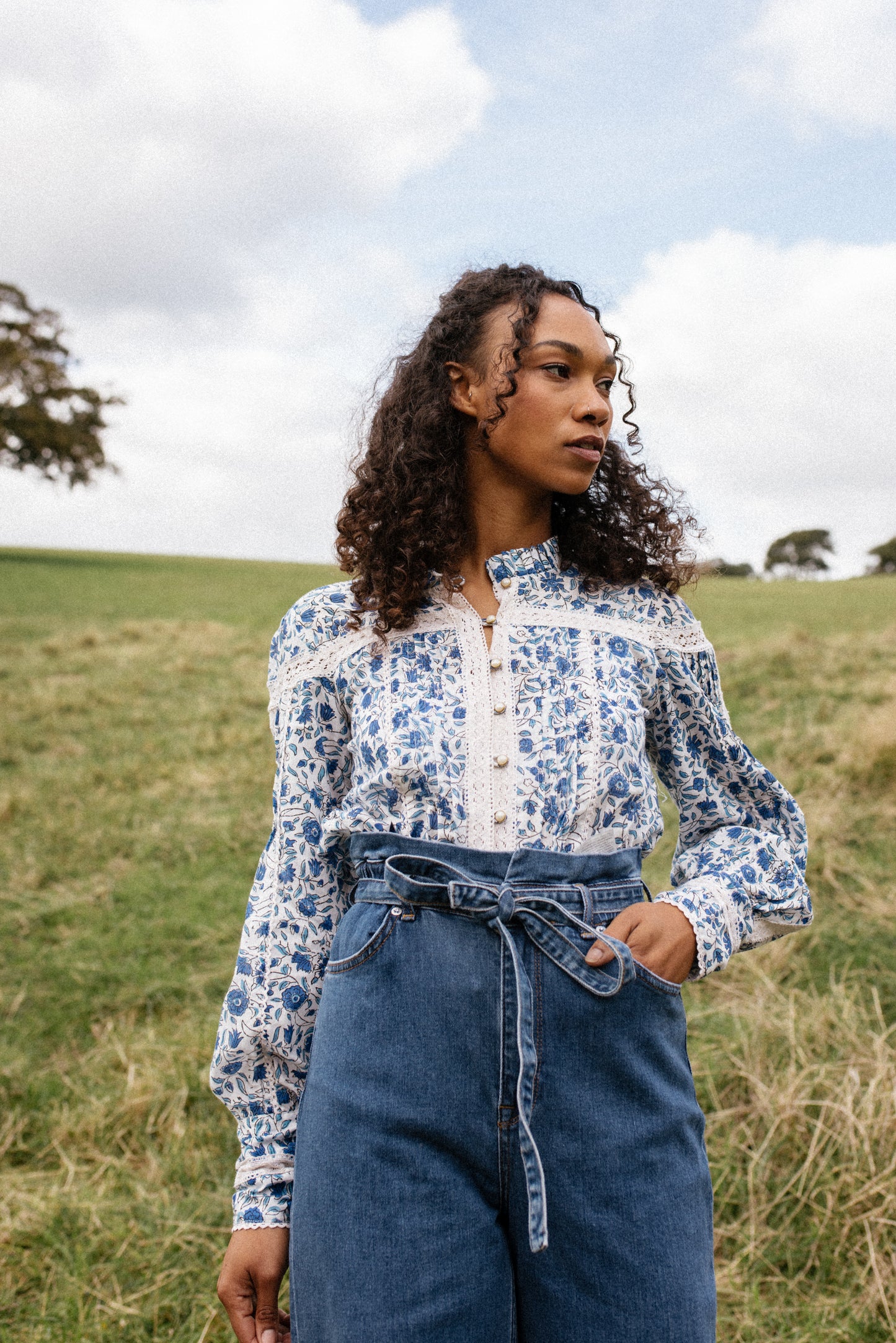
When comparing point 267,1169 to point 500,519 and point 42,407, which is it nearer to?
point 500,519

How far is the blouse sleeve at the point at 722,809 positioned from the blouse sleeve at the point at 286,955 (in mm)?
605

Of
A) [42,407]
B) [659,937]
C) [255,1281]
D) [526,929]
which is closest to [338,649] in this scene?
[526,929]

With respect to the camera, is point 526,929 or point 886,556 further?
point 886,556

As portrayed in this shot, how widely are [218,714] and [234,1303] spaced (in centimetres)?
980

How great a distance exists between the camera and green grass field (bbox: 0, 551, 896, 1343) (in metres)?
3.19

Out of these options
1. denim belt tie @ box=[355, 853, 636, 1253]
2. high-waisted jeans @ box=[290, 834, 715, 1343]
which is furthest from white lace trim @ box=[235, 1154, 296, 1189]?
denim belt tie @ box=[355, 853, 636, 1253]

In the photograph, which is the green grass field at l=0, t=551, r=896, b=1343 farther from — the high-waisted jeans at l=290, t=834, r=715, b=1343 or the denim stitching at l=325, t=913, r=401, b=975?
the denim stitching at l=325, t=913, r=401, b=975

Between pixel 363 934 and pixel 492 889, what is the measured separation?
23cm

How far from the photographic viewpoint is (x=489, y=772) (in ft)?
5.69

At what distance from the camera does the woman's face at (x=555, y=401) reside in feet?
6.20

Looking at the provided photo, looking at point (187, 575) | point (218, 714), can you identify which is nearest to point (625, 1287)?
point (218, 714)

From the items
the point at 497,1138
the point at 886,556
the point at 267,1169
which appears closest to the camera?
the point at 497,1138

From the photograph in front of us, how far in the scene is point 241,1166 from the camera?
1824 millimetres

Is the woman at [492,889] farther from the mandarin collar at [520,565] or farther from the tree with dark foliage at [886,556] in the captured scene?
the tree with dark foliage at [886,556]
